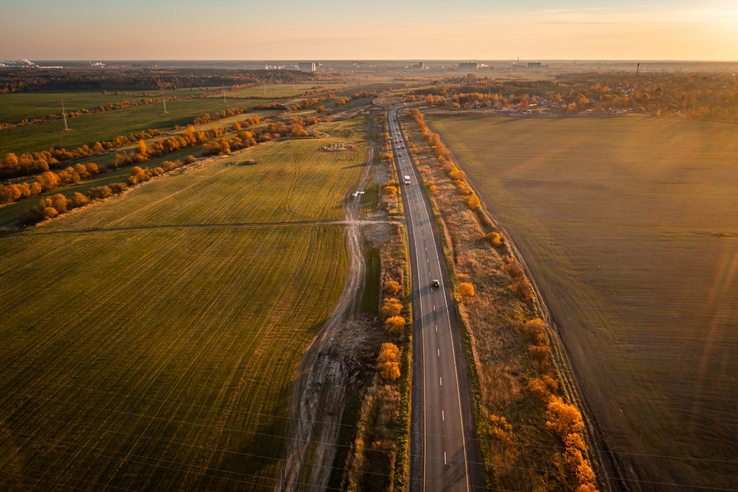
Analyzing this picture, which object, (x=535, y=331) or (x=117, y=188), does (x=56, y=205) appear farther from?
(x=535, y=331)

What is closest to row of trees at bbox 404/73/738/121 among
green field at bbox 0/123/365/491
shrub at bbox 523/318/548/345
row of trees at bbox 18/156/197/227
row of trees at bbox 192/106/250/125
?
row of trees at bbox 192/106/250/125

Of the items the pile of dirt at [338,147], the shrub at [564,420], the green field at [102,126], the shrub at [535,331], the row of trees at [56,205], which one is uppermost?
the green field at [102,126]

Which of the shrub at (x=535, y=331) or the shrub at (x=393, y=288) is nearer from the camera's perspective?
the shrub at (x=535, y=331)

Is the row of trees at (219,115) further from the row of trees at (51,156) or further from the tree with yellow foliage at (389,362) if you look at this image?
the tree with yellow foliage at (389,362)

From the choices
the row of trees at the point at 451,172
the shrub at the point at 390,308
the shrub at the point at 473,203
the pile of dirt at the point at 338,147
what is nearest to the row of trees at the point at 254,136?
the pile of dirt at the point at 338,147

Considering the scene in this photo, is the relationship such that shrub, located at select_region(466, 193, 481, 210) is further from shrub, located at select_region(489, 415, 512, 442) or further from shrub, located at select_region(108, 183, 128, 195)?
shrub, located at select_region(108, 183, 128, 195)

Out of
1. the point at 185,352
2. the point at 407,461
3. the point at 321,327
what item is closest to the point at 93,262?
the point at 185,352
